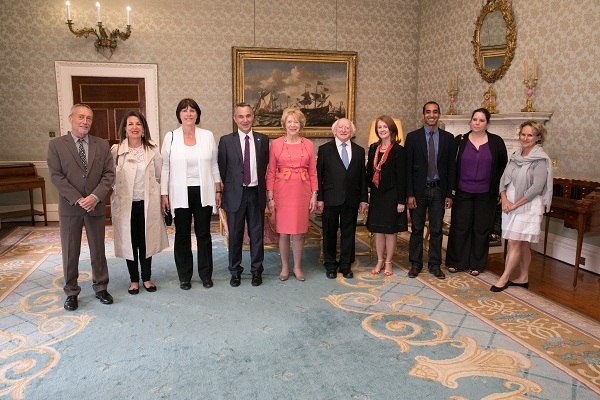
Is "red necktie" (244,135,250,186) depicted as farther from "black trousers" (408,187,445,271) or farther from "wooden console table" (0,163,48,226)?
"wooden console table" (0,163,48,226)

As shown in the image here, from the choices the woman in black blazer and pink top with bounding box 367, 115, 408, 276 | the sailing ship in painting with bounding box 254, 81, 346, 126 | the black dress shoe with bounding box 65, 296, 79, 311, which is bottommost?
the black dress shoe with bounding box 65, 296, 79, 311

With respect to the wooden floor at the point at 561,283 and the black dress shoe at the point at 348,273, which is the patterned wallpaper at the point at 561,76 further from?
the black dress shoe at the point at 348,273

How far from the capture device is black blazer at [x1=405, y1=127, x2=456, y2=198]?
430 cm

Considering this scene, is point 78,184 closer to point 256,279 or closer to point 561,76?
point 256,279

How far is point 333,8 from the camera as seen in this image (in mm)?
7742

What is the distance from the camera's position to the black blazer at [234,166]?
3.93 meters

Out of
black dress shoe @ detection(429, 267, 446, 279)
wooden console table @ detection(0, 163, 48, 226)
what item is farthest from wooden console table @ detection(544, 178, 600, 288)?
wooden console table @ detection(0, 163, 48, 226)

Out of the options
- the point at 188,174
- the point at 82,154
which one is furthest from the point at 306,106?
the point at 82,154

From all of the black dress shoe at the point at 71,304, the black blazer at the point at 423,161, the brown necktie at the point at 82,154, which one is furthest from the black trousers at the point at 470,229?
the black dress shoe at the point at 71,304

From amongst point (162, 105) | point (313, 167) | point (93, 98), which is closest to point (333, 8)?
point (162, 105)

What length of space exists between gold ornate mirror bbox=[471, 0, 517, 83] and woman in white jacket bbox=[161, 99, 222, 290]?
4.21 m

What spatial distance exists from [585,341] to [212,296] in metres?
2.77

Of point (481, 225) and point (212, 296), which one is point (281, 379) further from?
point (481, 225)

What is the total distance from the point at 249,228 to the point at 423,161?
1744mm
